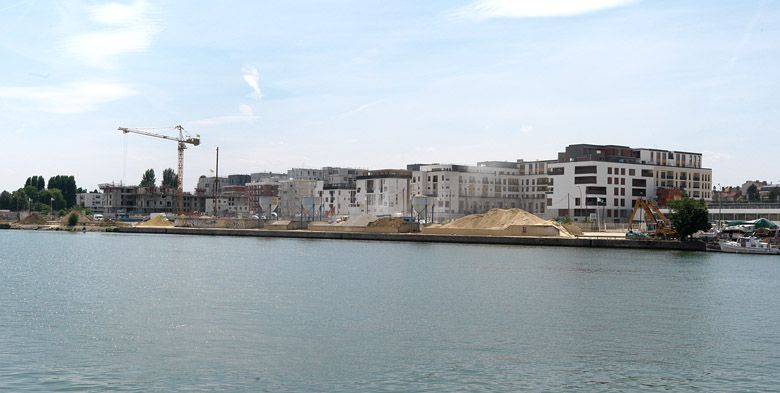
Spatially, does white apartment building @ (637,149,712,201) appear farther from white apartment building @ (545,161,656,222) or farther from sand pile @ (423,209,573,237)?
sand pile @ (423,209,573,237)

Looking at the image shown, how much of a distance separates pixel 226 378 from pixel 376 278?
123 feet

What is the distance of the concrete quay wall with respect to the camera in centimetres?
11288

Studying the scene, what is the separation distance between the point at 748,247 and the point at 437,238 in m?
51.3

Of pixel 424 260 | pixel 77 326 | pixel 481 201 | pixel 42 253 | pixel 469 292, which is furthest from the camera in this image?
pixel 481 201

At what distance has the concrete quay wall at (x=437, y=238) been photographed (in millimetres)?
112875

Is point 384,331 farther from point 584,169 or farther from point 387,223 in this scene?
point 584,169

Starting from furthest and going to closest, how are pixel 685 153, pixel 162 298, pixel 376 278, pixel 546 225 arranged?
pixel 685 153 < pixel 546 225 < pixel 376 278 < pixel 162 298

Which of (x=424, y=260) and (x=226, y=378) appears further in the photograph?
(x=424, y=260)

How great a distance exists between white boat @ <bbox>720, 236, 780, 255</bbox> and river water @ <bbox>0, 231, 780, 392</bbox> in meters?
36.7

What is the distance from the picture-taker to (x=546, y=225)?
13200cm

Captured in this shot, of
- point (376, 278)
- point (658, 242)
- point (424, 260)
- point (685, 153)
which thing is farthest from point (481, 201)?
point (376, 278)

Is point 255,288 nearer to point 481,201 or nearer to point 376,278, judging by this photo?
point 376,278

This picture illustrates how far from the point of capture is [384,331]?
1437 inches

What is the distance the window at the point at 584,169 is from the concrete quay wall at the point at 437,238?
38774mm
